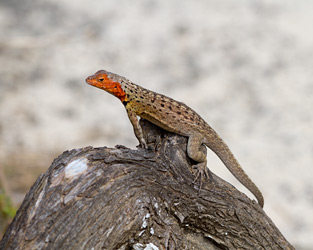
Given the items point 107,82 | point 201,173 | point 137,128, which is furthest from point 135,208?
Answer: point 107,82

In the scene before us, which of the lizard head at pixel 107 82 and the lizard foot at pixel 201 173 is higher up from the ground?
the lizard head at pixel 107 82

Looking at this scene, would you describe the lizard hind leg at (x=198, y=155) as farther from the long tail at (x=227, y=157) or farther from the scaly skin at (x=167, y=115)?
the long tail at (x=227, y=157)

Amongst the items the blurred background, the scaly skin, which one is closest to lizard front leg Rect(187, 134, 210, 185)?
the scaly skin

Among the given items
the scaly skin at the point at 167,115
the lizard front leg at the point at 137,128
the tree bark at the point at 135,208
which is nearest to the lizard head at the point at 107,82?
the scaly skin at the point at 167,115

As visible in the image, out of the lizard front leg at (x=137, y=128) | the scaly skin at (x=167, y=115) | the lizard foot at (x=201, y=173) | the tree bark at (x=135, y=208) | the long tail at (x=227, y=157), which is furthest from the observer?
the long tail at (x=227, y=157)

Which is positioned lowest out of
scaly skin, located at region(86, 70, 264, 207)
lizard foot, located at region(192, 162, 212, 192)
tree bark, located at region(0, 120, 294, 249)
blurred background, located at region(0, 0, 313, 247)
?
tree bark, located at region(0, 120, 294, 249)

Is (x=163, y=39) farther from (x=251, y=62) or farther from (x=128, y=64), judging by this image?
(x=251, y=62)

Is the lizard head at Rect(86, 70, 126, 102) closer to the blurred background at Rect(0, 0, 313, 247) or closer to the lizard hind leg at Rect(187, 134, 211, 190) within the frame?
the lizard hind leg at Rect(187, 134, 211, 190)

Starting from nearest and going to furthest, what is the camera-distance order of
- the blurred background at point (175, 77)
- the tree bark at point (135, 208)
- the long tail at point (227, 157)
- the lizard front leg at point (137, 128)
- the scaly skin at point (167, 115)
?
the tree bark at point (135, 208)
the lizard front leg at point (137, 128)
the scaly skin at point (167, 115)
the long tail at point (227, 157)
the blurred background at point (175, 77)
